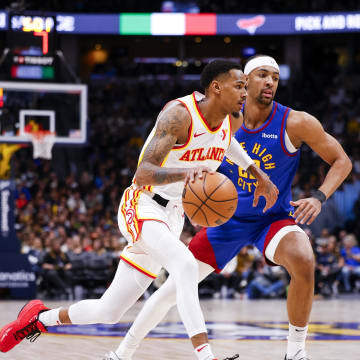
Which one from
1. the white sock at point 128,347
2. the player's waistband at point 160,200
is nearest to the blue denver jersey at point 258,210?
the player's waistband at point 160,200

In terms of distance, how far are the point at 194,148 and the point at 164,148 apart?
291 mm

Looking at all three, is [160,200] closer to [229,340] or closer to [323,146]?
[323,146]

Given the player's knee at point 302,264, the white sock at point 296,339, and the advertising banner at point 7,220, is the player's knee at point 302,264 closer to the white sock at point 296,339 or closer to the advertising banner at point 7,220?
the white sock at point 296,339

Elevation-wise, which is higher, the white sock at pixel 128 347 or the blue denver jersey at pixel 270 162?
the blue denver jersey at pixel 270 162

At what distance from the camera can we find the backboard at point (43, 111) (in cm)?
1284

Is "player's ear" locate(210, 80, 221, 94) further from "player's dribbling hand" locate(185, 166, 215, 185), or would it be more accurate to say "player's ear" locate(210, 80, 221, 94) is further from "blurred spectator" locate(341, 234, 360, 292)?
"blurred spectator" locate(341, 234, 360, 292)

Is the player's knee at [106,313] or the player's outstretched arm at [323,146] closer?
the player's knee at [106,313]

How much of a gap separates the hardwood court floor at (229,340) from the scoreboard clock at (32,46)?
14.1 feet

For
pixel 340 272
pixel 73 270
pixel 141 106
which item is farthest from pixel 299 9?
pixel 73 270

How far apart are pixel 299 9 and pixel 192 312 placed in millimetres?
20682

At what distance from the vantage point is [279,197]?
18.1 feet

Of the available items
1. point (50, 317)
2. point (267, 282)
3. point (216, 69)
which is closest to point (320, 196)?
point (216, 69)

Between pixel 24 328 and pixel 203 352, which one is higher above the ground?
pixel 203 352

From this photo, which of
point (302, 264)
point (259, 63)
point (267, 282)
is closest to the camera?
point (302, 264)
